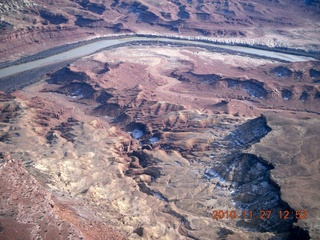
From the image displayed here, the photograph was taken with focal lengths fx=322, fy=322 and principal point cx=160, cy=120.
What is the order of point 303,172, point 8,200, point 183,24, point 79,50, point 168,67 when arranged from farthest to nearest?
point 183,24 → point 79,50 → point 168,67 → point 303,172 → point 8,200

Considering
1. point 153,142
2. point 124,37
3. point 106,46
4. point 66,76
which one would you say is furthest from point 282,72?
point 124,37

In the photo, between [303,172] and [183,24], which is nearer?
[303,172]

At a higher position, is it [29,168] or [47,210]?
[47,210]

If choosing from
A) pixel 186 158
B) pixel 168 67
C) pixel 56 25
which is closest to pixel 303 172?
pixel 186 158

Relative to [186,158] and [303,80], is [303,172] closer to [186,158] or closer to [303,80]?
[186,158]

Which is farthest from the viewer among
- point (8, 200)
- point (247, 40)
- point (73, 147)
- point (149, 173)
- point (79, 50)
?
point (247, 40)
